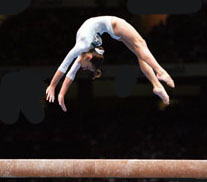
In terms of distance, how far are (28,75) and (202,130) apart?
5005 millimetres

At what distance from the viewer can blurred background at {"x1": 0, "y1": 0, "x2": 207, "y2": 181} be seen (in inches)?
346

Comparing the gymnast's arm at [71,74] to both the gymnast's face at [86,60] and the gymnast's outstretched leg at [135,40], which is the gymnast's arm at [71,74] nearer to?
the gymnast's face at [86,60]

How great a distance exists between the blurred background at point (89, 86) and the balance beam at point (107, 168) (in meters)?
4.36

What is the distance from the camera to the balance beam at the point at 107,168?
365 cm

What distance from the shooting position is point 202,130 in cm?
1046

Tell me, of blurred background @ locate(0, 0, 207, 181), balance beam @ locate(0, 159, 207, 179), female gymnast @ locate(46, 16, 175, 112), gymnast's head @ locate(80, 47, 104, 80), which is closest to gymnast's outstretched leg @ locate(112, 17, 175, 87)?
female gymnast @ locate(46, 16, 175, 112)

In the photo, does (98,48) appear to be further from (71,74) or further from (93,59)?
(71,74)

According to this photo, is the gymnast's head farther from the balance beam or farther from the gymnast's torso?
the balance beam

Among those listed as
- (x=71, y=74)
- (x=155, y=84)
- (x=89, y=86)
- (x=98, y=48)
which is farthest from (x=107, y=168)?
(x=89, y=86)

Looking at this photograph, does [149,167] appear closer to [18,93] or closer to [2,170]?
[2,170]

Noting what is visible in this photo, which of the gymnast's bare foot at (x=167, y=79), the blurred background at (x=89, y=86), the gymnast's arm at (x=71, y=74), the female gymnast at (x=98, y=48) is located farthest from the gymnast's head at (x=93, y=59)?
the blurred background at (x=89, y=86)

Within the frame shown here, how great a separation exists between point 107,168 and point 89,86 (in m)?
6.76

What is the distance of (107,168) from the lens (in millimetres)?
3670

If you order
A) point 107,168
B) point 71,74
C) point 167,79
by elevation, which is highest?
point 167,79
